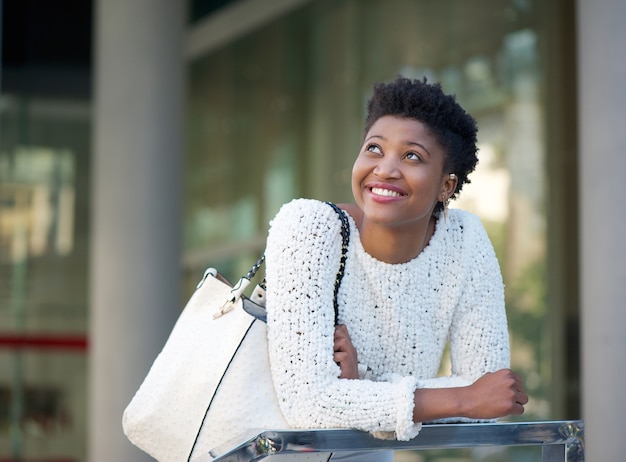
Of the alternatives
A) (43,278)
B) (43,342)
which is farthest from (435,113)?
(43,278)

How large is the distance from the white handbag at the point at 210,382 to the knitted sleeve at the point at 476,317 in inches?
13.0

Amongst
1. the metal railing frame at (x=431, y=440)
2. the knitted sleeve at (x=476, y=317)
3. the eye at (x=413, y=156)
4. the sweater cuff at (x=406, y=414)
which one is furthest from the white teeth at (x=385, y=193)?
the metal railing frame at (x=431, y=440)

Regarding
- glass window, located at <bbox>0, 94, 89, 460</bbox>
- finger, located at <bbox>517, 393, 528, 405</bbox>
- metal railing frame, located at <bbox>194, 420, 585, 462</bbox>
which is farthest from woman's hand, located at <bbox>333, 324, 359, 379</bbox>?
glass window, located at <bbox>0, 94, 89, 460</bbox>

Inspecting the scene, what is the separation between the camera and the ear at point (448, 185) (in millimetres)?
2738

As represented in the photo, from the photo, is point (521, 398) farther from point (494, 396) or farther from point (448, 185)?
point (448, 185)

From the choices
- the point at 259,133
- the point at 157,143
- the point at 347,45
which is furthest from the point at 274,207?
the point at 157,143

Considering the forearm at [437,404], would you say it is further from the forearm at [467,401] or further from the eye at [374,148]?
the eye at [374,148]

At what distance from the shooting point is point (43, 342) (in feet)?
53.0

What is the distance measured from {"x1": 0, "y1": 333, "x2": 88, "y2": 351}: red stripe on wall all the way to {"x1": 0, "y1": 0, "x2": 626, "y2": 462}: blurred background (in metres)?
0.33

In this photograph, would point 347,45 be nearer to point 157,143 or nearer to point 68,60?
point 157,143

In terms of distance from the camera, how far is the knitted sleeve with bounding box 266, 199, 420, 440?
8.05 feet

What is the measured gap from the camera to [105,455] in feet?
Result: 30.2

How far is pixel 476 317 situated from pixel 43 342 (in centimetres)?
1410

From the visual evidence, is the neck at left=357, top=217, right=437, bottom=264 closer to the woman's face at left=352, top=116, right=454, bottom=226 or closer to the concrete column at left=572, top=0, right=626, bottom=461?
the woman's face at left=352, top=116, right=454, bottom=226
